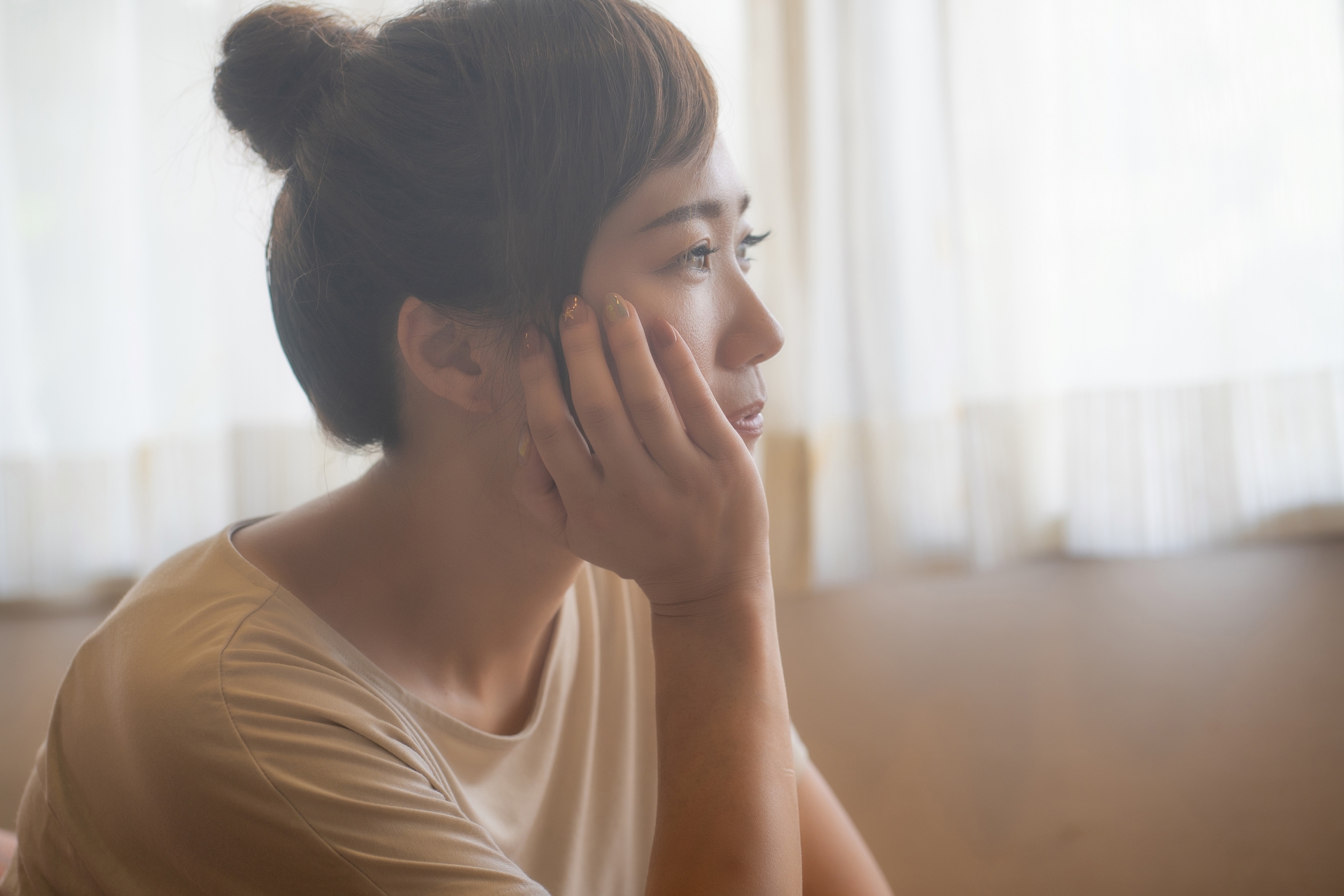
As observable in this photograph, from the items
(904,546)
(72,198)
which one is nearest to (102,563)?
(72,198)

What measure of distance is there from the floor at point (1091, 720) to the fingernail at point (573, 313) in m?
Answer: 0.74

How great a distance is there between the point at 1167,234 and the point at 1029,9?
378mm

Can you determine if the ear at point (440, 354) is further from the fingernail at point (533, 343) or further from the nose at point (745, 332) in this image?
the nose at point (745, 332)

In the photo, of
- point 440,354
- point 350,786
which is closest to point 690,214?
point 440,354

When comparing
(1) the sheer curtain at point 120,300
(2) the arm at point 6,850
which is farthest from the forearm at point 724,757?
(1) the sheer curtain at point 120,300

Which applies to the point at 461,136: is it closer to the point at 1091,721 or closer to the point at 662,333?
the point at 662,333

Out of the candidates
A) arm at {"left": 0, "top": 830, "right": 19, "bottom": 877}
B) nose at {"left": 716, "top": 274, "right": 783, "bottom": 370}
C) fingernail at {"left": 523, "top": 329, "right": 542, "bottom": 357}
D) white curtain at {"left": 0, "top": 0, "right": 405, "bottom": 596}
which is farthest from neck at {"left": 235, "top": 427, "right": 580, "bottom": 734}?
white curtain at {"left": 0, "top": 0, "right": 405, "bottom": 596}

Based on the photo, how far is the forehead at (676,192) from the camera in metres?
0.72

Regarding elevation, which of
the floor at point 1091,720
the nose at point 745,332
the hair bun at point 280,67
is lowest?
the floor at point 1091,720

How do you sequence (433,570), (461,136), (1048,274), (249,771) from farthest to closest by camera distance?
(1048,274) → (433,570) → (461,136) → (249,771)

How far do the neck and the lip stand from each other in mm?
218

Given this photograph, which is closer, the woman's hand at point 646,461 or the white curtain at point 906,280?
the woman's hand at point 646,461

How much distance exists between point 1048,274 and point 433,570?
37.9 inches

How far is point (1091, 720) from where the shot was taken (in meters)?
1.28
